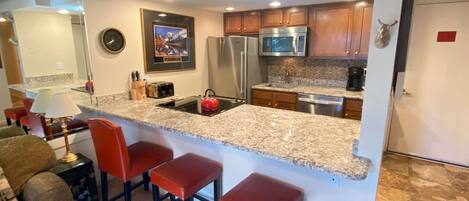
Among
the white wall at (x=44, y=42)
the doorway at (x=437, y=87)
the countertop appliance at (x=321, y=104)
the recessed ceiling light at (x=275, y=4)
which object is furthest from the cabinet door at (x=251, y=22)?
the white wall at (x=44, y=42)

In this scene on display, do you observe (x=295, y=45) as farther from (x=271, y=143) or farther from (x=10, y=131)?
(x=10, y=131)

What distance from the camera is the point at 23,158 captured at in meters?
1.72

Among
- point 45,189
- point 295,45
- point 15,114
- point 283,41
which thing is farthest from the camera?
point 283,41

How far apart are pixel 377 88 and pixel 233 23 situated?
3.43m

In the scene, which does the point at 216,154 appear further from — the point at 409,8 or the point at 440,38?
the point at 440,38

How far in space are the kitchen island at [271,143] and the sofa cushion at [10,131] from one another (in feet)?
1.99

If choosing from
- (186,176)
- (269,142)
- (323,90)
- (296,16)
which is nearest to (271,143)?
(269,142)

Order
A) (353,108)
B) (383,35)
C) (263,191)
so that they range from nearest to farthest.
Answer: (383,35), (263,191), (353,108)

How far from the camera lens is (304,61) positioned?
409 cm

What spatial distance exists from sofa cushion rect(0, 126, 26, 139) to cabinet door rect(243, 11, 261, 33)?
327cm

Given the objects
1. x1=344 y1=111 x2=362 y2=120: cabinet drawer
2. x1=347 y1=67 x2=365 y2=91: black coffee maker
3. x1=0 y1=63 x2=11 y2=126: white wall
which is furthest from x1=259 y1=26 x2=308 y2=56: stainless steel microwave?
x1=0 y1=63 x2=11 y2=126: white wall

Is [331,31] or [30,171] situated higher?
[331,31]

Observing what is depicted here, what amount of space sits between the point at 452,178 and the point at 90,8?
4.53 meters

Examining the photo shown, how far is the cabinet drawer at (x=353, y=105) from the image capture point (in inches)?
125
